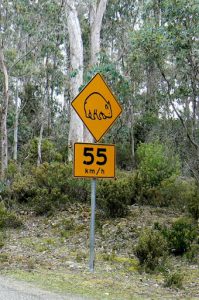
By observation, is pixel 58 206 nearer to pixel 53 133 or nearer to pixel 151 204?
pixel 151 204

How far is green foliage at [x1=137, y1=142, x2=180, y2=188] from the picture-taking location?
14.5m

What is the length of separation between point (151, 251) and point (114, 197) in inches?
135

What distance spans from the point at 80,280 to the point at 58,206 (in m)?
6.38

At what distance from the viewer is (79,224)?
40.6 feet

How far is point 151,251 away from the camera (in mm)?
9070

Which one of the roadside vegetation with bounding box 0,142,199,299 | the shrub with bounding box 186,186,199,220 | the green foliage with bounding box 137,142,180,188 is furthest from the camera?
the green foliage with bounding box 137,142,180,188

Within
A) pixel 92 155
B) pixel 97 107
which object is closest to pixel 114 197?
pixel 92 155

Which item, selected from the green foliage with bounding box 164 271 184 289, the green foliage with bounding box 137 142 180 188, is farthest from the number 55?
the green foliage with bounding box 137 142 180 188

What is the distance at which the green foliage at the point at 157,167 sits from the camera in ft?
47.7

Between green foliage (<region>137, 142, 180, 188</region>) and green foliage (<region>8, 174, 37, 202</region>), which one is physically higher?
green foliage (<region>137, 142, 180, 188</region>)

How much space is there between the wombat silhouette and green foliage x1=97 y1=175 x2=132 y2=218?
499 centimetres

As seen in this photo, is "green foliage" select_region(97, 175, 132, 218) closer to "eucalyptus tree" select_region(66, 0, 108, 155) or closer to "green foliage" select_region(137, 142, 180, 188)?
"green foliage" select_region(137, 142, 180, 188)

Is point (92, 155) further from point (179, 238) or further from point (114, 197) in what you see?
point (114, 197)

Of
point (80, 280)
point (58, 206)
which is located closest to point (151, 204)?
point (58, 206)
